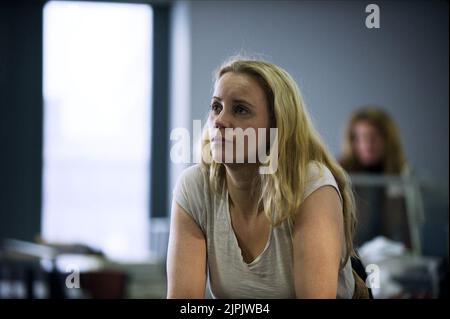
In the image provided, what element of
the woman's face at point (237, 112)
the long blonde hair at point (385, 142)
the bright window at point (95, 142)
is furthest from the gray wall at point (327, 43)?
the bright window at point (95, 142)

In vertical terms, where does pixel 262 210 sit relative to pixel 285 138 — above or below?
below

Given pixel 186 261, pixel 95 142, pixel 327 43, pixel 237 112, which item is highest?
pixel 327 43

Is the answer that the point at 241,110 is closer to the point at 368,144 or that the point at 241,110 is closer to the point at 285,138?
the point at 285,138

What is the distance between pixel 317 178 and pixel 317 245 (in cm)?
9

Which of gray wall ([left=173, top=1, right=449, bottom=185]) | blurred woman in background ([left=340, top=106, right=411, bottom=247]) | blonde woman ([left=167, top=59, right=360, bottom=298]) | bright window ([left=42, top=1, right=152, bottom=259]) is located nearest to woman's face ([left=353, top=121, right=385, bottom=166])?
blurred woman in background ([left=340, top=106, right=411, bottom=247])

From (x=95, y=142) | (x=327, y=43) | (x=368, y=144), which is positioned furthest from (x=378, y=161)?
(x=95, y=142)

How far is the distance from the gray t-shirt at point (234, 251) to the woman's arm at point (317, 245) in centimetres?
2

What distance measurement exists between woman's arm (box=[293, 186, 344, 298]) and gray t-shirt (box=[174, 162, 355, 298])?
0.02 m

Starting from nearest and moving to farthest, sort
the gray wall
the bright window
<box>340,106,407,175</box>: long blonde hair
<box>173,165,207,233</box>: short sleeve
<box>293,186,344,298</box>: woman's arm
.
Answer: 1. <box>293,186,344,298</box>: woman's arm
2. <box>173,165,207,233</box>: short sleeve
3. the gray wall
4. <box>340,106,407,175</box>: long blonde hair
5. the bright window

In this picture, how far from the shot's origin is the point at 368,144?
288 cm

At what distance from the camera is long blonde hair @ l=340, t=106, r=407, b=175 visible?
2.82 m

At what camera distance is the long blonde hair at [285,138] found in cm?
102

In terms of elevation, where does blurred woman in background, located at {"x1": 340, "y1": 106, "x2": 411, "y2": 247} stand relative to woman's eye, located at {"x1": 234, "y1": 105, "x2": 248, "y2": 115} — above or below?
below

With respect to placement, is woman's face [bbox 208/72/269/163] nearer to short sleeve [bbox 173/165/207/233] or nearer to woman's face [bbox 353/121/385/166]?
short sleeve [bbox 173/165/207/233]
